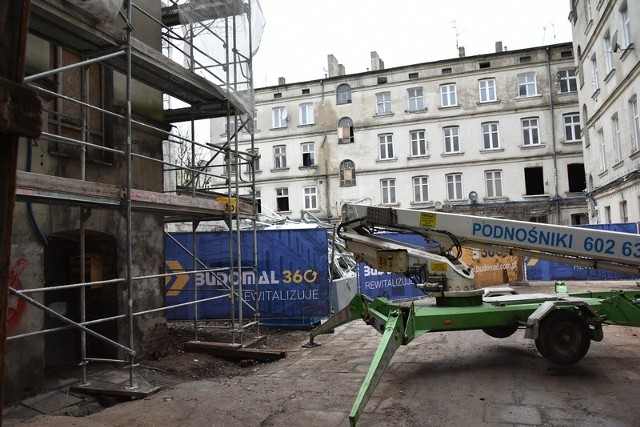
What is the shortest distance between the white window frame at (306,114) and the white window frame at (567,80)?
16.8m

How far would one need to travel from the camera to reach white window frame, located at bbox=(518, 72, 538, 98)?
108 feet

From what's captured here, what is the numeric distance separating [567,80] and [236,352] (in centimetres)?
3091

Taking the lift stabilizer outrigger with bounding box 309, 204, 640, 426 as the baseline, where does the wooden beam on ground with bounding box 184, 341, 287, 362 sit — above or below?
below

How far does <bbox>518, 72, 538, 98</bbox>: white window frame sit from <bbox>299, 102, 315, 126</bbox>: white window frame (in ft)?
47.1

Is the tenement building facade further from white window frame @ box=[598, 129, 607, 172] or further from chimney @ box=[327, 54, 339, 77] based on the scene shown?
white window frame @ box=[598, 129, 607, 172]

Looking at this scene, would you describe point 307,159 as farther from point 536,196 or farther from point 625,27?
point 625,27

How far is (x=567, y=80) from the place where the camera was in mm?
32000

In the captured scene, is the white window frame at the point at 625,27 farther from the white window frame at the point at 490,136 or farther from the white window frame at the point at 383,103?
the white window frame at the point at 383,103

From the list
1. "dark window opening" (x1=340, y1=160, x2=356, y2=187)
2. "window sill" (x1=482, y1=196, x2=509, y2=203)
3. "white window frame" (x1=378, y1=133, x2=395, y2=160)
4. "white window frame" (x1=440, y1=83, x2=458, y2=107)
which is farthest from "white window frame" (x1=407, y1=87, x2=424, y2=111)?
"window sill" (x1=482, y1=196, x2=509, y2=203)

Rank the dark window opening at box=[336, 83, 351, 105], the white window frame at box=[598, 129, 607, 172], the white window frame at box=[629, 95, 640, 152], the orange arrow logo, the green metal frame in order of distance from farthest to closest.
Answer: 1. the dark window opening at box=[336, 83, 351, 105]
2. the white window frame at box=[598, 129, 607, 172]
3. the white window frame at box=[629, 95, 640, 152]
4. the orange arrow logo
5. the green metal frame

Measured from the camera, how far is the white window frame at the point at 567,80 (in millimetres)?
31828

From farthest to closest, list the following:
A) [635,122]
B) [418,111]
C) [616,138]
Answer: [418,111] < [616,138] < [635,122]

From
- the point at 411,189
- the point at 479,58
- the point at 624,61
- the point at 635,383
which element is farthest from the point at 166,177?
the point at 479,58

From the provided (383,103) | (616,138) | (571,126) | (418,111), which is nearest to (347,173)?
(383,103)
